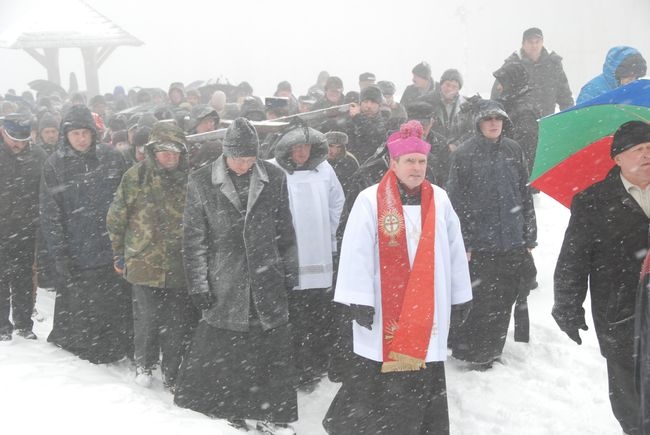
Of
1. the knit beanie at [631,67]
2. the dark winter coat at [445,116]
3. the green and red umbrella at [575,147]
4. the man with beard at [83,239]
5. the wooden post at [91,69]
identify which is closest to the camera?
the green and red umbrella at [575,147]

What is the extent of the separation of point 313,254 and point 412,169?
1.58 meters

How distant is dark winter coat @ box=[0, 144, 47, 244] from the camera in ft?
20.6

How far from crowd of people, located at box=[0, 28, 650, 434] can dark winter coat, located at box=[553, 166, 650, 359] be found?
11 millimetres

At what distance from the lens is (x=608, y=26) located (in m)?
28.4

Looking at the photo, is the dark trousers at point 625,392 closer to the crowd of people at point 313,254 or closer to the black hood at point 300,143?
the crowd of people at point 313,254

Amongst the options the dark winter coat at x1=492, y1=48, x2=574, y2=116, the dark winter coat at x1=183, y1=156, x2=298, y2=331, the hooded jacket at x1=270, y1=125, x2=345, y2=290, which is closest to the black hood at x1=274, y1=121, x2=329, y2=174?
the hooded jacket at x1=270, y1=125, x2=345, y2=290

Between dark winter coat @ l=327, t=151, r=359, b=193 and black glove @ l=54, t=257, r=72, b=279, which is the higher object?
dark winter coat @ l=327, t=151, r=359, b=193

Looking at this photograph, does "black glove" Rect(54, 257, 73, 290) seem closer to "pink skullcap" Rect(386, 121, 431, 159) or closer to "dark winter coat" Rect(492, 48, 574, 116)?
"pink skullcap" Rect(386, 121, 431, 159)

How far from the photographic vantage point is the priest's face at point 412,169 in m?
4.08

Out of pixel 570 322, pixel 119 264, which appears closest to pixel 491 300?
pixel 570 322

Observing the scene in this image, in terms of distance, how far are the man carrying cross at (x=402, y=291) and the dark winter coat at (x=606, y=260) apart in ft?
2.15

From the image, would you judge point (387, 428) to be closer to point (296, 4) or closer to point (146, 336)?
point (146, 336)

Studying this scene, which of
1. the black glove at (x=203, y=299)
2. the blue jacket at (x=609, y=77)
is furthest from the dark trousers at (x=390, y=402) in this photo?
the blue jacket at (x=609, y=77)

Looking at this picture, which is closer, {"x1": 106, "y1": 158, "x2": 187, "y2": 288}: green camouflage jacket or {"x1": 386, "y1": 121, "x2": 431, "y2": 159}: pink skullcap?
{"x1": 386, "y1": 121, "x2": 431, "y2": 159}: pink skullcap
